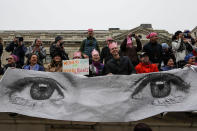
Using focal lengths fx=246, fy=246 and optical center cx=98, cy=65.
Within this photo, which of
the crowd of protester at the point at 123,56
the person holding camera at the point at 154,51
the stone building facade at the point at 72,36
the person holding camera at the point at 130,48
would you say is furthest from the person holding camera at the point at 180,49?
the stone building facade at the point at 72,36

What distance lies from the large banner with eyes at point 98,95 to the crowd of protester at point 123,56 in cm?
90

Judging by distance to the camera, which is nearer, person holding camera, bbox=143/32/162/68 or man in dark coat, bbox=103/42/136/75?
man in dark coat, bbox=103/42/136/75

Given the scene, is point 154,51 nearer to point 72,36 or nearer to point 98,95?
point 98,95

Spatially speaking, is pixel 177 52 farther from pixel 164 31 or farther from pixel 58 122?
pixel 164 31

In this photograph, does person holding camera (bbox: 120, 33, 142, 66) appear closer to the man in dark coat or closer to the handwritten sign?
the man in dark coat

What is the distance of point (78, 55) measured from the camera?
711cm

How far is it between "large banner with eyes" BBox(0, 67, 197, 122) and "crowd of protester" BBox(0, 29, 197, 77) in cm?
90

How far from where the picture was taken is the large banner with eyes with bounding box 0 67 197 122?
15.0ft

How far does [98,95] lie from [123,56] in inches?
64.4

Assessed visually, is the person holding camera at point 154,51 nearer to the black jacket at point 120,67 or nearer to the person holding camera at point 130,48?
the person holding camera at point 130,48

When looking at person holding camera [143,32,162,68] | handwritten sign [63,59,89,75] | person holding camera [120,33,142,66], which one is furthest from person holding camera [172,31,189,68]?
handwritten sign [63,59,89,75]

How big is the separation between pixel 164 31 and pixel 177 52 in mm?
33813

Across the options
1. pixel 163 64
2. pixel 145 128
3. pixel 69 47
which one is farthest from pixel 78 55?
pixel 69 47

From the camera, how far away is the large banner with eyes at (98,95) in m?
4.58
